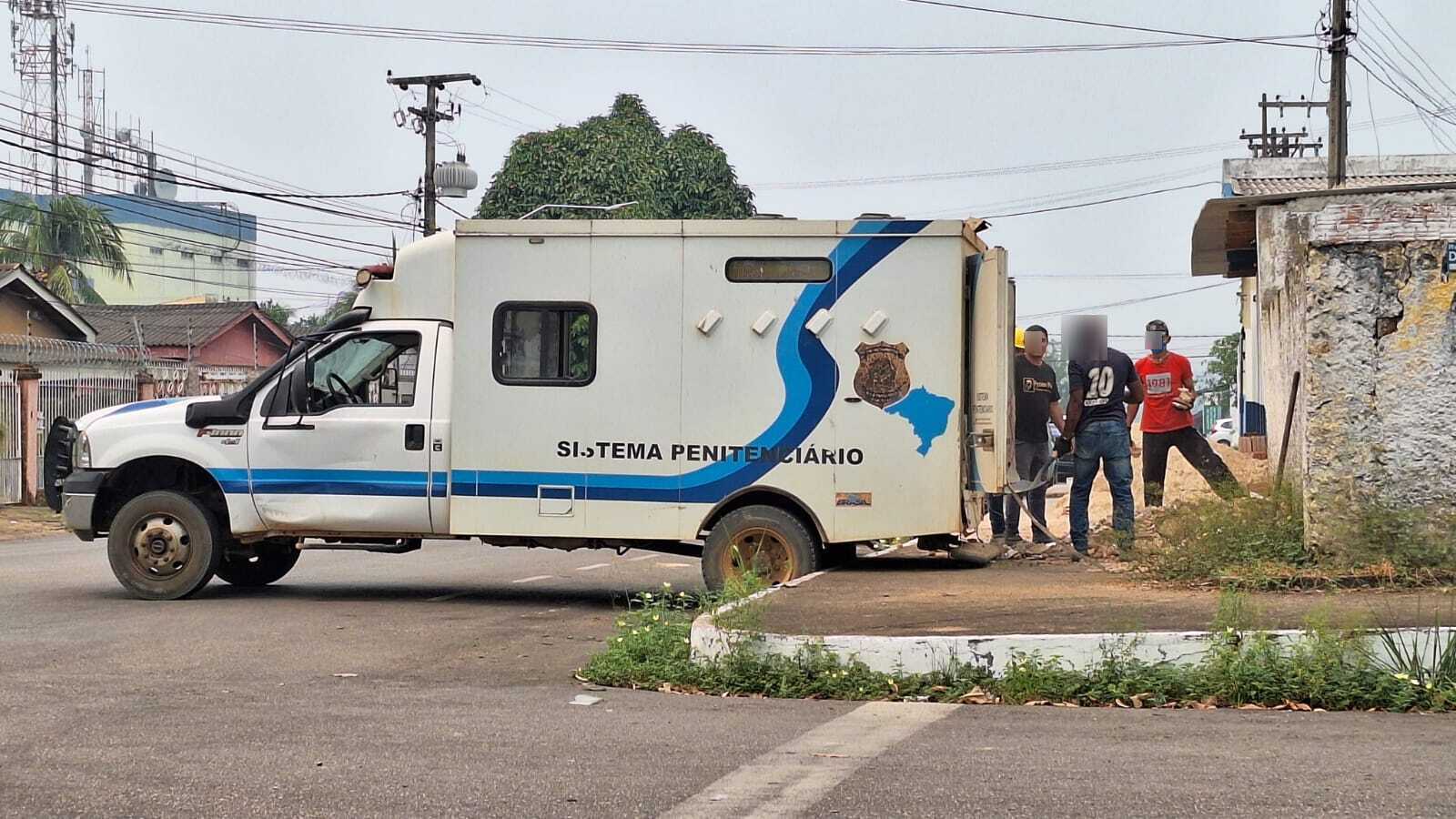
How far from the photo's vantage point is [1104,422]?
12.4m

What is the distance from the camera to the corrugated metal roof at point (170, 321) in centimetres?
4331

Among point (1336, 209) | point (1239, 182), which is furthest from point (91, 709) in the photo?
point (1239, 182)

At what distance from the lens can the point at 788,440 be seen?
10.8 metres

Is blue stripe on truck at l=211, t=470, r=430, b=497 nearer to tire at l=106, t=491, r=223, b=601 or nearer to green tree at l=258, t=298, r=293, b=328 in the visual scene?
tire at l=106, t=491, r=223, b=601

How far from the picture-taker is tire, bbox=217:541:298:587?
489 inches

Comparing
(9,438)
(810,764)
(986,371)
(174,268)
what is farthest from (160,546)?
(174,268)

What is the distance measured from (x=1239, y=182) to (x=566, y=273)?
2323 cm

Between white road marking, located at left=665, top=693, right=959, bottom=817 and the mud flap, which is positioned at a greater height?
the mud flap

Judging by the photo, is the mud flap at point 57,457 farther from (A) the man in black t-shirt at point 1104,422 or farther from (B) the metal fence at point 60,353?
(B) the metal fence at point 60,353

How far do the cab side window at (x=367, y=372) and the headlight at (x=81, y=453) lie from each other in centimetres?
167

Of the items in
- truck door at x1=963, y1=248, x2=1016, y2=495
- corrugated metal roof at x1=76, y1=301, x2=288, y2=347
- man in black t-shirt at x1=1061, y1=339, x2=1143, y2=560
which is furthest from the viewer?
corrugated metal roof at x1=76, y1=301, x2=288, y2=347

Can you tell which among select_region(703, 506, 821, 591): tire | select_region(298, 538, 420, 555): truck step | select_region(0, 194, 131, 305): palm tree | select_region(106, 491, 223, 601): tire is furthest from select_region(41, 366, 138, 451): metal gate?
select_region(0, 194, 131, 305): palm tree

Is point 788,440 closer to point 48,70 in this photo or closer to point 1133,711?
point 1133,711

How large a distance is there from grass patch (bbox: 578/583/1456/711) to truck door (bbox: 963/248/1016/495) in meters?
3.01
